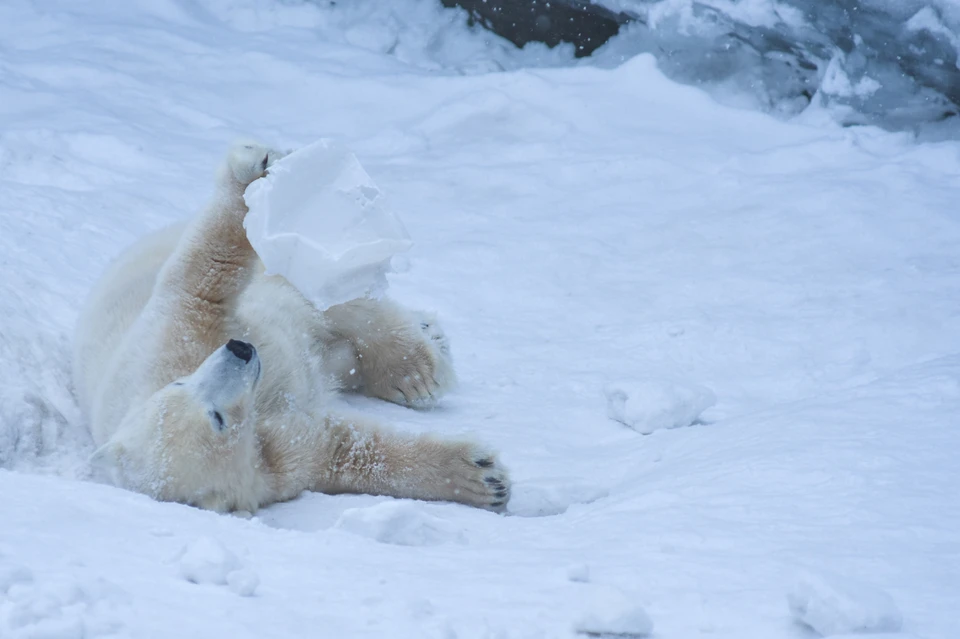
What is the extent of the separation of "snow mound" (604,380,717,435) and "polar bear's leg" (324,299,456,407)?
0.70 metres

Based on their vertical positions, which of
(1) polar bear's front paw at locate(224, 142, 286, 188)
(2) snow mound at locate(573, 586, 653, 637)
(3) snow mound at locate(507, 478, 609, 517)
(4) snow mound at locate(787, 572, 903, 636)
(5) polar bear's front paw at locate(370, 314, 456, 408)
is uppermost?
(4) snow mound at locate(787, 572, 903, 636)

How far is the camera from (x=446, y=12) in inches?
305

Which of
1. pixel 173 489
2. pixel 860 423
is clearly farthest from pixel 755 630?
pixel 173 489

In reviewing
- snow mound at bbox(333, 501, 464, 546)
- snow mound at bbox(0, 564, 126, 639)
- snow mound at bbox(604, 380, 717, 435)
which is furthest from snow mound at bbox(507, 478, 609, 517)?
snow mound at bbox(0, 564, 126, 639)

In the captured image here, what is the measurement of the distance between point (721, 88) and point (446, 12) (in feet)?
8.40

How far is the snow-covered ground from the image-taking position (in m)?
1.58

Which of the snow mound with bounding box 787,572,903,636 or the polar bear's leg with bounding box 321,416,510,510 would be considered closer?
the snow mound with bounding box 787,572,903,636

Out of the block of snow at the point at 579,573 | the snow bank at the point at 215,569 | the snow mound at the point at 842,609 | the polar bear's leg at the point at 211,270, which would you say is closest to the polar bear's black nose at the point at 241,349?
the polar bear's leg at the point at 211,270

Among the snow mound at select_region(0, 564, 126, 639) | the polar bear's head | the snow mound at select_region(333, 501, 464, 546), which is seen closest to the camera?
the snow mound at select_region(0, 564, 126, 639)

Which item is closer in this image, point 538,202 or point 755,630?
point 755,630

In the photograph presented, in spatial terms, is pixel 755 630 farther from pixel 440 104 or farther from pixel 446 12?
pixel 446 12

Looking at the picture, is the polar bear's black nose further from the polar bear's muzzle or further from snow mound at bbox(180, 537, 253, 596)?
snow mound at bbox(180, 537, 253, 596)

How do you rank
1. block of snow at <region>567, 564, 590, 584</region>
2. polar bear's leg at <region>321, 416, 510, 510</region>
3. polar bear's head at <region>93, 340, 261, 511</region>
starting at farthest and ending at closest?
polar bear's leg at <region>321, 416, 510, 510</region> < polar bear's head at <region>93, 340, 261, 511</region> < block of snow at <region>567, 564, 590, 584</region>

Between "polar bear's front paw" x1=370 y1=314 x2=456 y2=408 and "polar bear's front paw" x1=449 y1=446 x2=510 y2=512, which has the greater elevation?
"polar bear's front paw" x1=449 y1=446 x2=510 y2=512
